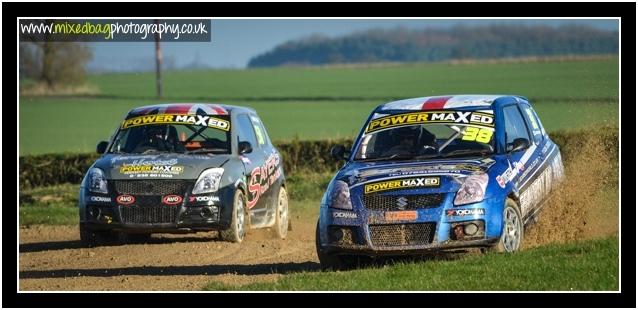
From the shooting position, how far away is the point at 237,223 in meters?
15.7

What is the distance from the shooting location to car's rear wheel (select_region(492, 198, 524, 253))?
12.0m

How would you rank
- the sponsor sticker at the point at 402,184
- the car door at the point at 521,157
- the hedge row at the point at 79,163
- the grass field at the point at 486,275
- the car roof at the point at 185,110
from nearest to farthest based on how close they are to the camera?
the grass field at the point at 486,275 → the sponsor sticker at the point at 402,184 → the car door at the point at 521,157 → the car roof at the point at 185,110 → the hedge row at the point at 79,163

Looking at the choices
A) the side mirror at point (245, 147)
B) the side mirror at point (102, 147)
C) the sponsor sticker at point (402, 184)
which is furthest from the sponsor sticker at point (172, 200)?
the sponsor sticker at point (402, 184)

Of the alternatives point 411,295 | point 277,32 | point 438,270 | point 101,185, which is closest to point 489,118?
point 438,270

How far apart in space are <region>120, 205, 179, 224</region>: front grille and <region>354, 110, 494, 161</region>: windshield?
3028 millimetres

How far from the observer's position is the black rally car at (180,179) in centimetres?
1526

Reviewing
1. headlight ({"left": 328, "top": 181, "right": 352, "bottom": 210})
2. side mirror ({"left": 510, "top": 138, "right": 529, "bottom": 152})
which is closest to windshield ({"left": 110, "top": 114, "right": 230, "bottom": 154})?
headlight ({"left": 328, "top": 181, "right": 352, "bottom": 210})

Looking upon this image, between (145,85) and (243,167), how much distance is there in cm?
6458

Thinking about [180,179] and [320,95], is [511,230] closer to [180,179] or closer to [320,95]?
[180,179]

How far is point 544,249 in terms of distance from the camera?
39.5 feet

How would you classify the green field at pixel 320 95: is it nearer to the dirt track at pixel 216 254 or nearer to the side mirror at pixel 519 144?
the dirt track at pixel 216 254

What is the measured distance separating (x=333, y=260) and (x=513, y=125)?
2824 mm

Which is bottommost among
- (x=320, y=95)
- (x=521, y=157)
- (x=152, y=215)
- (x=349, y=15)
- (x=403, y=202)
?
(x=152, y=215)

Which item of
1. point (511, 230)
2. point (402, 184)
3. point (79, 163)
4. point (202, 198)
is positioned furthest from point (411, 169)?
point (79, 163)
